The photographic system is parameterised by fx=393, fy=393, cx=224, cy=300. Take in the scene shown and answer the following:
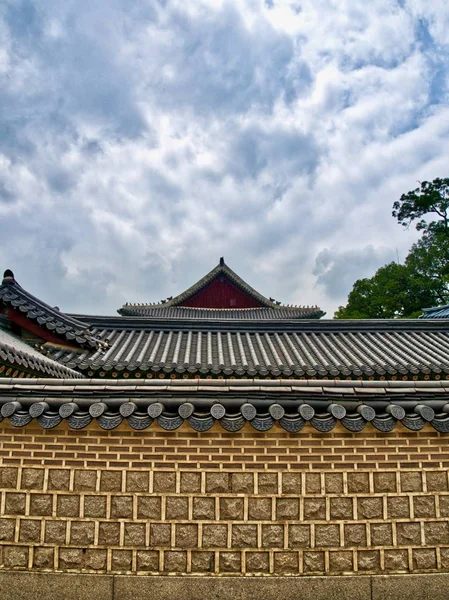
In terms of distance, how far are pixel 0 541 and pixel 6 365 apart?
2199 millimetres

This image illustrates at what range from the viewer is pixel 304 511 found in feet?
11.3

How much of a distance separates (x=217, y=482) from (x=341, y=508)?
1121mm

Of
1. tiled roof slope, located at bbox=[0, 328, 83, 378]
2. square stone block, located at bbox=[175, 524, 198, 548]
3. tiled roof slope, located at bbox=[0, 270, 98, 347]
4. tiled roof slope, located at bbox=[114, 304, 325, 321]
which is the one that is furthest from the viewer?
tiled roof slope, located at bbox=[114, 304, 325, 321]

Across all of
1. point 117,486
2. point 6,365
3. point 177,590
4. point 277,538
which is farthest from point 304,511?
point 6,365

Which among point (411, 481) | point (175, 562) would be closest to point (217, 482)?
point (175, 562)

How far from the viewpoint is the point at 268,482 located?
11.3 feet

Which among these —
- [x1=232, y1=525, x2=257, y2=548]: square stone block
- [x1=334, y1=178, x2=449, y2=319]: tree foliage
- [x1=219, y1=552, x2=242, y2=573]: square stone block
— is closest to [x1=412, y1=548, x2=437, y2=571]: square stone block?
[x1=232, y1=525, x2=257, y2=548]: square stone block

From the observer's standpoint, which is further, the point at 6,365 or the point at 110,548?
the point at 6,365

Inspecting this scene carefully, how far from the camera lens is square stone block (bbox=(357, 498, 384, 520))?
348 cm

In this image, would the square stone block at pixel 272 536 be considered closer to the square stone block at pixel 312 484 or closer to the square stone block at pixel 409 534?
the square stone block at pixel 312 484

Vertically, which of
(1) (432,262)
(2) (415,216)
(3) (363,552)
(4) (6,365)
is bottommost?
(3) (363,552)

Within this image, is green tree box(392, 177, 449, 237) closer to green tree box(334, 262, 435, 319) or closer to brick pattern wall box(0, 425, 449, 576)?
green tree box(334, 262, 435, 319)

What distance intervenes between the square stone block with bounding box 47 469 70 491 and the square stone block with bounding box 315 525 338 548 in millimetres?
2240

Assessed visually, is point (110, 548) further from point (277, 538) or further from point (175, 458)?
point (277, 538)
